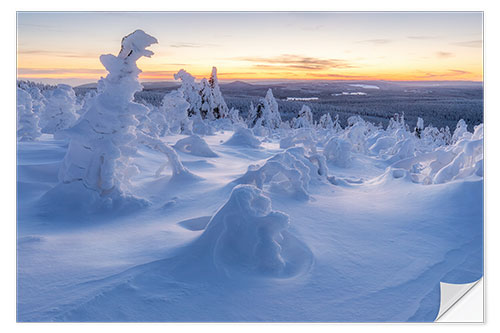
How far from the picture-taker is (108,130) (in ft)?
24.3

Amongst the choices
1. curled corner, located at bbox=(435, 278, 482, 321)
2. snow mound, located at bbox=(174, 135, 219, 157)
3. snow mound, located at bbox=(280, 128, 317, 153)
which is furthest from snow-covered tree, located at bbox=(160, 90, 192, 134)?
curled corner, located at bbox=(435, 278, 482, 321)

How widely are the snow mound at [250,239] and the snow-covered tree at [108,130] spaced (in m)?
3.39

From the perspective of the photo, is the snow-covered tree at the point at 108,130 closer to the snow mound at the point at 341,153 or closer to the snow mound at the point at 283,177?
the snow mound at the point at 283,177

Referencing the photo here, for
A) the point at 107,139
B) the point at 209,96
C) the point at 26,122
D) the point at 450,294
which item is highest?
the point at 209,96

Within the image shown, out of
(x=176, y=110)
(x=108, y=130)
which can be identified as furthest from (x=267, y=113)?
(x=108, y=130)

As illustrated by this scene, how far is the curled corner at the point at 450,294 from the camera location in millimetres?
4549

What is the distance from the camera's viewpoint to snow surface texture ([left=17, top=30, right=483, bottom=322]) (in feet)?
13.4

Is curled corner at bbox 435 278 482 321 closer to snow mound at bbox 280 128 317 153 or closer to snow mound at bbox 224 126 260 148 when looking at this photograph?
snow mound at bbox 280 128 317 153

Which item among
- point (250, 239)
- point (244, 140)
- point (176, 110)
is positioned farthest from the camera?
point (176, 110)

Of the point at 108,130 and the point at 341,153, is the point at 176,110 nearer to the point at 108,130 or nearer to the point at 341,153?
the point at 341,153

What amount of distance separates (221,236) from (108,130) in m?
4.06
